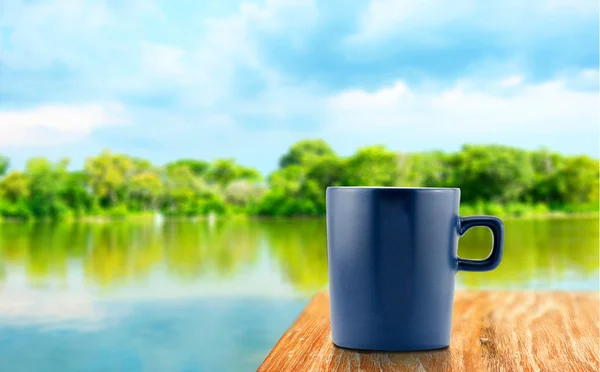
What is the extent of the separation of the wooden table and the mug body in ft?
0.06

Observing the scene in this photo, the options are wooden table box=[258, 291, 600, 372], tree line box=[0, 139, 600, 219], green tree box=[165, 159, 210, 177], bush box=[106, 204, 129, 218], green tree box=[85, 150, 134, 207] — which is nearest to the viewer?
wooden table box=[258, 291, 600, 372]

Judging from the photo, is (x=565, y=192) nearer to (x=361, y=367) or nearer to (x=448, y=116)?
(x=448, y=116)

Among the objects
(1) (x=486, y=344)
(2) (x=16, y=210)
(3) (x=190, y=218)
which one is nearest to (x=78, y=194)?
(2) (x=16, y=210)

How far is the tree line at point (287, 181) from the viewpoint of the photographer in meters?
13.1

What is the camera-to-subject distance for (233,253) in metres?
16.0

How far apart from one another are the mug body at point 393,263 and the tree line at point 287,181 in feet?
41.5

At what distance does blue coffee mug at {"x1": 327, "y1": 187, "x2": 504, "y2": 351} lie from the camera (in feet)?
1.40

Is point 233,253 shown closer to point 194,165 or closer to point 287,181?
point 194,165

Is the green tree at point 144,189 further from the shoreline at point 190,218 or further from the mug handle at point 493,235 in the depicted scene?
the mug handle at point 493,235

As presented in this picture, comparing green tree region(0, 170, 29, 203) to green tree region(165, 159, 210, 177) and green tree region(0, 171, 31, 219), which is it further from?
green tree region(165, 159, 210, 177)

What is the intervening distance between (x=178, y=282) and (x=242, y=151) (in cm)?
555

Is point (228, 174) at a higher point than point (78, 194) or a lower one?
higher

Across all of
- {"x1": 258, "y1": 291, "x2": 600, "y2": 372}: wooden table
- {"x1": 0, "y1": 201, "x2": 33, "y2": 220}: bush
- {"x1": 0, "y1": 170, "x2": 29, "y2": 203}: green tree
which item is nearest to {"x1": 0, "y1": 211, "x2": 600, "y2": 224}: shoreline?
{"x1": 0, "y1": 201, "x2": 33, "y2": 220}: bush

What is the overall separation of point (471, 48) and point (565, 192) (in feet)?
22.6
